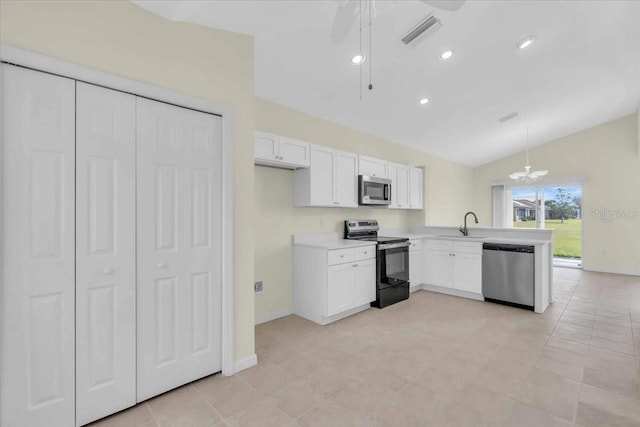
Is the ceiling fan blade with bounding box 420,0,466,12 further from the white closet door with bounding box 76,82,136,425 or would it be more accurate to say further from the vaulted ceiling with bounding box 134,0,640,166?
the white closet door with bounding box 76,82,136,425

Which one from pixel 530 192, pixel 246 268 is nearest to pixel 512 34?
pixel 246 268

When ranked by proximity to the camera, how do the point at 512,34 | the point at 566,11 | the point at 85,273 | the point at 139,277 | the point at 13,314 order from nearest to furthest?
the point at 13,314 < the point at 85,273 < the point at 139,277 < the point at 566,11 < the point at 512,34

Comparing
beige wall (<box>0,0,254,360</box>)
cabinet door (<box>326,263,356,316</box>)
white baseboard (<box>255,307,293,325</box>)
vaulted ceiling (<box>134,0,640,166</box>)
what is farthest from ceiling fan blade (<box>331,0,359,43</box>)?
white baseboard (<box>255,307,293,325</box>)

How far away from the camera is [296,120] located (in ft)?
12.7

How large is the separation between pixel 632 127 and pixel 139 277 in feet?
30.3

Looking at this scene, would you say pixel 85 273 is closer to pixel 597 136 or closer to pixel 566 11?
pixel 566 11

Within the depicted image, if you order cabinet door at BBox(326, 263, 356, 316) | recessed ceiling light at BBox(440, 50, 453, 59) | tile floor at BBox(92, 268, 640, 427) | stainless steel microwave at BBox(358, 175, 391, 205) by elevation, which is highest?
recessed ceiling light at BBox(440, 50, 453, 59)

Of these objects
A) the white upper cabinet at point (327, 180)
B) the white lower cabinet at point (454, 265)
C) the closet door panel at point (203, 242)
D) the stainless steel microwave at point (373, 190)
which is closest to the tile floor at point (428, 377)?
the closet door panel at point (203, 242)

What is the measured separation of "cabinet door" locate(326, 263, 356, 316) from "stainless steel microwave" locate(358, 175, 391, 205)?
1119mm

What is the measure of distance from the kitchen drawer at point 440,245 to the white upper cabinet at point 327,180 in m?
1.64

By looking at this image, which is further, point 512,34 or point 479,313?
point 479,313

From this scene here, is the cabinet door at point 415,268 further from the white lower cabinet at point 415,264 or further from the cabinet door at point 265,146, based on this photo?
the cabinet door at point 265,146

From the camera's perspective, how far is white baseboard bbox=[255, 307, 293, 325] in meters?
3.49

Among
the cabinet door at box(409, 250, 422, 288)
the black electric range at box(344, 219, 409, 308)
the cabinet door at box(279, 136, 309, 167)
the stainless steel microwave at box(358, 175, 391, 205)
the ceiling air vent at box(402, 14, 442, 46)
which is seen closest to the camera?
the ceiling air vent at box(402, 14, 442, 46)
